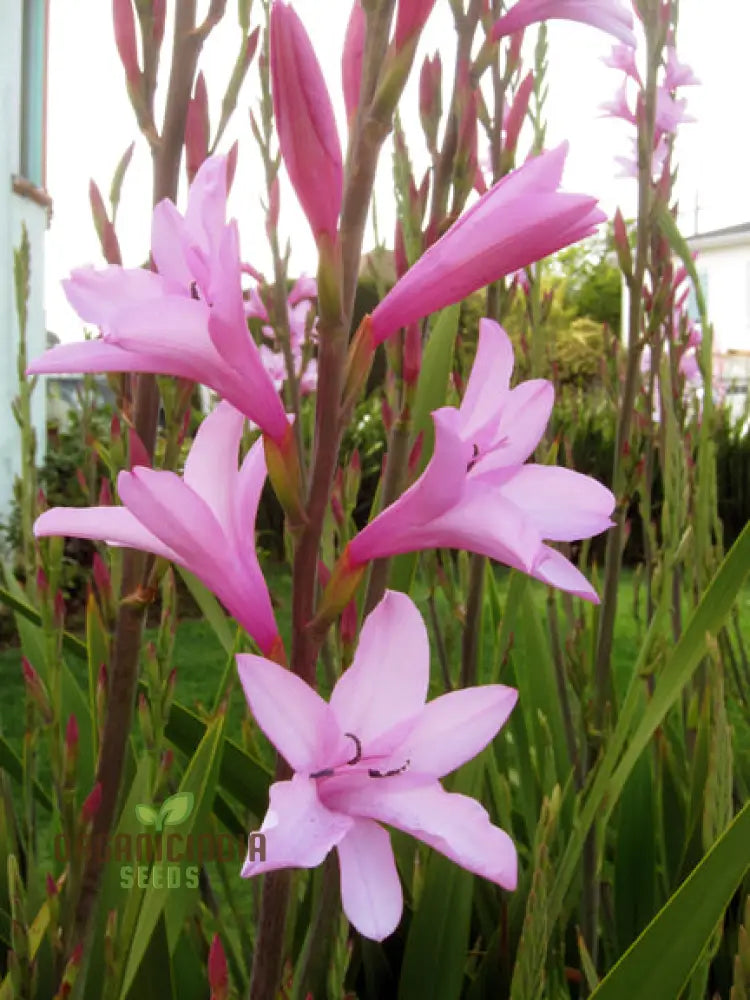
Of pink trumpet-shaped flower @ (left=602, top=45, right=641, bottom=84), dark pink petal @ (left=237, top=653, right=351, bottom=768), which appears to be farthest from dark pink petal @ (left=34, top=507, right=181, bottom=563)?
pink trumpet-shaped flower @ (left=602, top=45, right=641, bottom=84)

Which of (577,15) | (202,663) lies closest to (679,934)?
(577,15)

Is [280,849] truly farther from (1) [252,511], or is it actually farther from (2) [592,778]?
(2) [592,778]

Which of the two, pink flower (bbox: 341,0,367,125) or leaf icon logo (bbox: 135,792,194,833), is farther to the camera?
leaf icon logo (bbox: 135,792,194,833)

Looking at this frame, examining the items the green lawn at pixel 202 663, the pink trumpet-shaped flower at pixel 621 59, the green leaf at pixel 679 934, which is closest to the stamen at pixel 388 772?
the green leaf at pixel 679 934

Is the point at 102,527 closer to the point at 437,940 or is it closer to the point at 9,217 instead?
the point at 437,940

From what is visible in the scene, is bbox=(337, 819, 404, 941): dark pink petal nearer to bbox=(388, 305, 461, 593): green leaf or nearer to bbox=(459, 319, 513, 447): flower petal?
bbox=(459, 319, 513, 447): flower petal

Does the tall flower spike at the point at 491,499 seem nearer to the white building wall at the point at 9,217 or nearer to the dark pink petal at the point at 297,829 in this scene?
the dark pink petal at the point at 297,829
